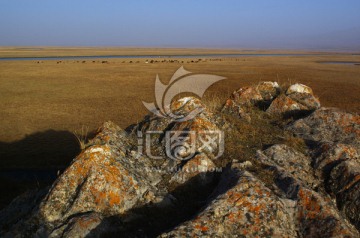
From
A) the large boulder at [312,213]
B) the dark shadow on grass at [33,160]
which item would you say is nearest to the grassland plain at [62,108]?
the dark shadow on grass at [33,160]

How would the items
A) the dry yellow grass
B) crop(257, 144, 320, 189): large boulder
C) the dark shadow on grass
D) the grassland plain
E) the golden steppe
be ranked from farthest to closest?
1. the dry yellow grass
2. the golden steppe
3. the grassland plain
4. the dark shadow on grass
5. crop(257, 144, 320, 189): large boulder

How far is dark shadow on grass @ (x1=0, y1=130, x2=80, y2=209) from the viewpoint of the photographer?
12.0 meters

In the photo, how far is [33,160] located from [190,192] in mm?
9853

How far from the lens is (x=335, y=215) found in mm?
5906

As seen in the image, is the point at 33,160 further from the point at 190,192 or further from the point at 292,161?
the point at 292,161

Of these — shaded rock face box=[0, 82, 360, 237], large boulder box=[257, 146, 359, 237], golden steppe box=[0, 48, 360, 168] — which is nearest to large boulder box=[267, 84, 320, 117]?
shaded rock face box=[0, 82, 360, 237]

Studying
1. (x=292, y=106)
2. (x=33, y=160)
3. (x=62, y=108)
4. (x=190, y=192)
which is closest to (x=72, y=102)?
(x=62, y=108)

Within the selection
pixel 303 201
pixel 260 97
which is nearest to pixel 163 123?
pixel 303 201

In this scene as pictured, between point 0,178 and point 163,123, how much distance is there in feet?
24.6

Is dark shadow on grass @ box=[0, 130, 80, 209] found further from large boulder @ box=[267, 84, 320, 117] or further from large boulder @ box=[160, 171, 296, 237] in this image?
large boulder @ box=[267, 84, 320, 117]

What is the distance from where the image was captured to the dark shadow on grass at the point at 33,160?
12047mm

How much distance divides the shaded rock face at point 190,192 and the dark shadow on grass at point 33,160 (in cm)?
429

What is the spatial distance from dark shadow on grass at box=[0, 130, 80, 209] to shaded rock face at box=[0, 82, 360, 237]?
14.1ft

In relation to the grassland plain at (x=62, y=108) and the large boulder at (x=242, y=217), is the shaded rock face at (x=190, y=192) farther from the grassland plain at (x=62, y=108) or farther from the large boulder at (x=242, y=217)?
the grassland plain at (x=62, y=108)
